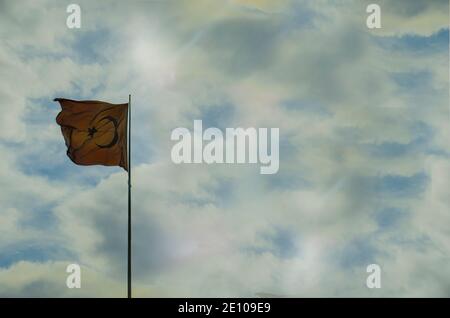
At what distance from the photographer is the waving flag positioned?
47.6 m

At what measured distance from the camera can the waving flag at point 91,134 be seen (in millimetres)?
47625

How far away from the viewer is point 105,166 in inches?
1905

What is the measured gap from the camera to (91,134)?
156 ft

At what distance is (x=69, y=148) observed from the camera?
157 ft
